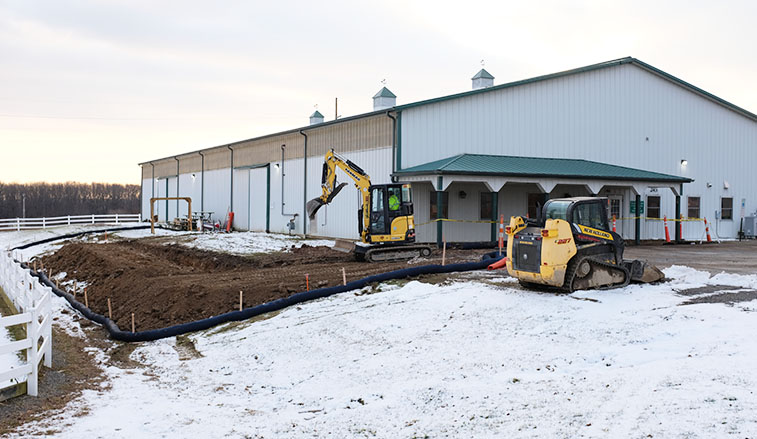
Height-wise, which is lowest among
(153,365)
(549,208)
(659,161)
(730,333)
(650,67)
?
(153,365)

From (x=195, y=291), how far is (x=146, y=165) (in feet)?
152

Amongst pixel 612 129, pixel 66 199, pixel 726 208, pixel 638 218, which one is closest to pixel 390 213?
pixel 638 218

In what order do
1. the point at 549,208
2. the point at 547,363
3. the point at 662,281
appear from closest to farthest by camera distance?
the point at 547,363 < the point at 549,208 < the point at 662,281

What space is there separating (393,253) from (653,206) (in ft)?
50.3

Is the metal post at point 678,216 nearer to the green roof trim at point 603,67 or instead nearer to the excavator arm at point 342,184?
the green roof trim at point 603,67

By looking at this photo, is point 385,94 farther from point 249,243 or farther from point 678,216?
point 678,216

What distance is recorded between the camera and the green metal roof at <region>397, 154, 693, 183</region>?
74.7 feet

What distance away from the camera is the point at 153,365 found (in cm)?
1096

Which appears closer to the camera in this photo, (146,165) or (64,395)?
(64,395)

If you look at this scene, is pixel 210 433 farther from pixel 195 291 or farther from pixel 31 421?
pixel 195 291

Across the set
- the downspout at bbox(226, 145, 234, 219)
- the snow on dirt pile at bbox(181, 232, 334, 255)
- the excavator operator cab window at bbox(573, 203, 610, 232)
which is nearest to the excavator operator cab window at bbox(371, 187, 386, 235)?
the snow on dirt pile at bbox(181, 232, 334, 255)

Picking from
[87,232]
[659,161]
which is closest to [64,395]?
[659,161]

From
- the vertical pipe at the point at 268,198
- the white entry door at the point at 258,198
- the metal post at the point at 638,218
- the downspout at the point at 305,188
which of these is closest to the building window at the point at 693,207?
the metal post at the point at 638,218

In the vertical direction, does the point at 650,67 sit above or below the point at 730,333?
above
